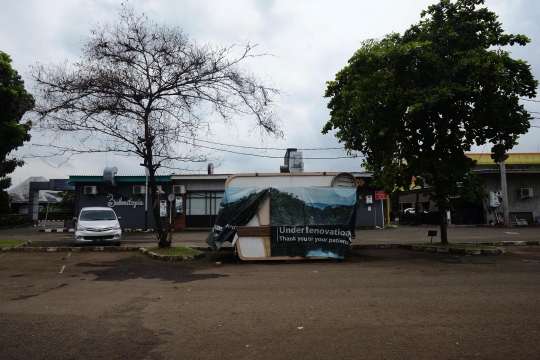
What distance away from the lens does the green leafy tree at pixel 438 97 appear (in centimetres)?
1294

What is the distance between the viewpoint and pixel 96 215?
17.7 meters

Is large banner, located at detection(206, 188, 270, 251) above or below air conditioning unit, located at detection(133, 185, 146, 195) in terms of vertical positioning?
below

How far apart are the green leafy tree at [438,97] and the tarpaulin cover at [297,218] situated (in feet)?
9.15

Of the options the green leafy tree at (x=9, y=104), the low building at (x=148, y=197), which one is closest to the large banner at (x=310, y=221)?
the green leafy tree at (x=9, y=104)

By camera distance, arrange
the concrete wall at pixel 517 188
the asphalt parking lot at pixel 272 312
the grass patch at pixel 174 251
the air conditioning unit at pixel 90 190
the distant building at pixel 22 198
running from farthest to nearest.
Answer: the distant building at pixel 22 198 → the concrete wall at pixel 517 188 → the air conditioning unit at pixel 90 190 → the grass patch at pixel 174 251 → the asphalt parking lot at pixel 272 312

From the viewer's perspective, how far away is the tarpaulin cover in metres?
12.6

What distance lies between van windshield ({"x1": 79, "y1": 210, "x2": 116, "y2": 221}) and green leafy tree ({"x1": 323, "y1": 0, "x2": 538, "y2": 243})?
1051cm

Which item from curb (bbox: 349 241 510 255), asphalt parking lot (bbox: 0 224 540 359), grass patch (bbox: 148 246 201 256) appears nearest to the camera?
asphalt parking lot (bbox: 0 224 540 359)

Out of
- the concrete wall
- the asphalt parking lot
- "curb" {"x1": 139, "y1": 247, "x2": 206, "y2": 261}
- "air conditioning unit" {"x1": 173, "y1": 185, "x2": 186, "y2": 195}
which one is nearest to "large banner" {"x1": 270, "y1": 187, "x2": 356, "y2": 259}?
the asphalt parking lot

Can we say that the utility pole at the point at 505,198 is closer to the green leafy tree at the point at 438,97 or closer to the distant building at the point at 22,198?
the green leafy tree at the point at 438,97

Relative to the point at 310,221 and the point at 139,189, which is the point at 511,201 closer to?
the point at 310,221

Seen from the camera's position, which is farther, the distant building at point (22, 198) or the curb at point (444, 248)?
the distant building at point (22, 198)

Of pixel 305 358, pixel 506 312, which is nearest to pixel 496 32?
pixel 506 312

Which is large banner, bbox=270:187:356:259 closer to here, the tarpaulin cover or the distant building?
the tarpaulin cover
